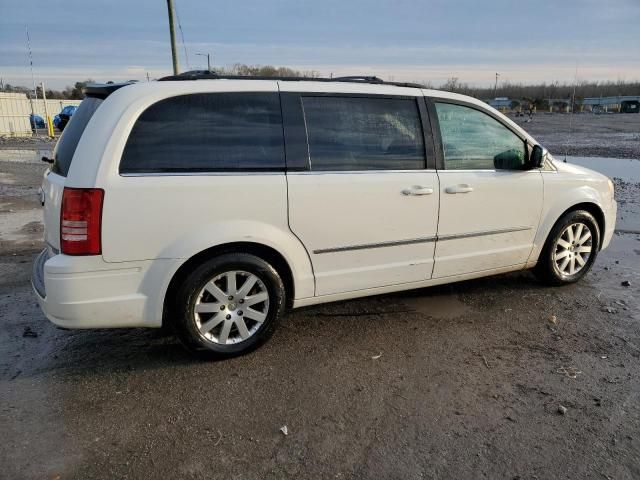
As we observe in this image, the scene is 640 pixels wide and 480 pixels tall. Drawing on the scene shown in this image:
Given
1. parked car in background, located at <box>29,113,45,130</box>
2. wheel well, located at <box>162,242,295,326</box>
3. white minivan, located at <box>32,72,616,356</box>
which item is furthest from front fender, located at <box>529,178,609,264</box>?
parked car in background, located at <box>29,113,45,130</box>

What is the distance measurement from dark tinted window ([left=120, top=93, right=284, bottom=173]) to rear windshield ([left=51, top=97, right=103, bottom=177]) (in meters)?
0.42

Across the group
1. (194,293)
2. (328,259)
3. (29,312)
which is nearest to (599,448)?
(328,259)

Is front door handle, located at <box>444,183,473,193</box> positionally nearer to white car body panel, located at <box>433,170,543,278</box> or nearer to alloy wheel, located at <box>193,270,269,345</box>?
white car body panel, located at <box>433,170,543,278</box>

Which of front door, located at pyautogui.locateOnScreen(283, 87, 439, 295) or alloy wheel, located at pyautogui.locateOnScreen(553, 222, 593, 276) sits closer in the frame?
front door, located at pyautogui.locateOnScreen(283, 87, 439, 295)

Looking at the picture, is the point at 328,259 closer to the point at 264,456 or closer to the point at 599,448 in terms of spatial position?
the point at 264,456

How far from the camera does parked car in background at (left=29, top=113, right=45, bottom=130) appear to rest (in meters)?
36.1

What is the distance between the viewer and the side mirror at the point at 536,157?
4520 mm

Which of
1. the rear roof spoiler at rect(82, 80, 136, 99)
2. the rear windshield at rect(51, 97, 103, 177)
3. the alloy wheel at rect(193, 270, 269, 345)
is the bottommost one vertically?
the alloy wheel at rect(193, 270, 269, 345)

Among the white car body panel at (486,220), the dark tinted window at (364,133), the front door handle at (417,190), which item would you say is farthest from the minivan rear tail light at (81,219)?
the white car body panel at (486,220)

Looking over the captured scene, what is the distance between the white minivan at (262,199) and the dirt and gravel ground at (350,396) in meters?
0.38

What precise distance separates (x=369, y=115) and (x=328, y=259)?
1.15 m

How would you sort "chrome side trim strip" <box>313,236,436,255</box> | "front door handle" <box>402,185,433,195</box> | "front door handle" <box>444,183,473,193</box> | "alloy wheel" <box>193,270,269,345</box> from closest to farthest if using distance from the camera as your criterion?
1. "alloy wheel" <box>193,270,269,345</box>
2. "chrome side trim strip" <box>313,236,436,255</box>
3. "front door handle" <box>402,185,433,195</box>
4. "front door handle" <box>444,183,473,193</box>

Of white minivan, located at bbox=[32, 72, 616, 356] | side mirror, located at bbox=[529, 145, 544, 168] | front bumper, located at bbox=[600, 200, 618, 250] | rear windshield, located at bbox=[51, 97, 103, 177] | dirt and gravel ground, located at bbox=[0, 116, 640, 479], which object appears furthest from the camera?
front bumper, located at bbox=[600, 200, 618, 250]

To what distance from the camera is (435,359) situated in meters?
3.69
